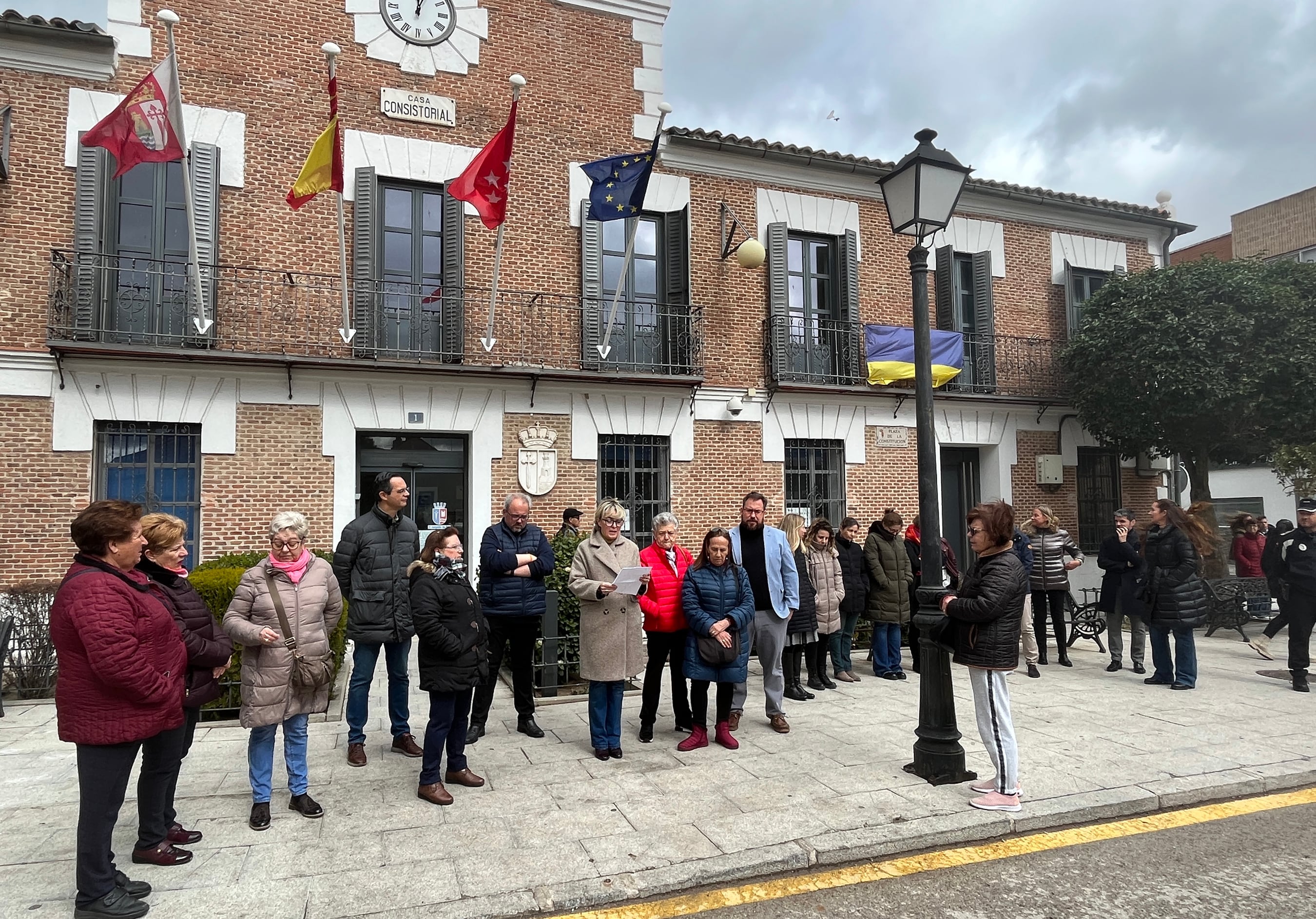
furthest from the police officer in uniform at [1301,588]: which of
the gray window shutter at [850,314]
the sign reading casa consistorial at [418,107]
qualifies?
the sign reading casa consistorial at [418,107]

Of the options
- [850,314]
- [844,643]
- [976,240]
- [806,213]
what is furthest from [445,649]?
[976,240]

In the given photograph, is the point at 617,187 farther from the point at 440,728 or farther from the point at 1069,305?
the point at 1069,305

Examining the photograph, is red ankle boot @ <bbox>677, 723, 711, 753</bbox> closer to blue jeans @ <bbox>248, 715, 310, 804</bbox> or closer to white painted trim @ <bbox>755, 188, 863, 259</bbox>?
blue jeans @ <bbox>248, 715, 310, 804</bbox>

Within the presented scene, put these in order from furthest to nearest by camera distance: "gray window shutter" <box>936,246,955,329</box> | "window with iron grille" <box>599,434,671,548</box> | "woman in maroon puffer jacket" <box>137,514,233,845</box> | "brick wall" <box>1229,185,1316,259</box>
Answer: "brick wall" <box>1229,185,1316,259</box>
"gray window shutter" <box>936,246,955,329</box>
"window with iron grille" <box>599,434,671,548</box>
"woman in maroon puffer jacket" <box>137,514,233,845</box>

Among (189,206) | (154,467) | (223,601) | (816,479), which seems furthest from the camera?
(816,479)

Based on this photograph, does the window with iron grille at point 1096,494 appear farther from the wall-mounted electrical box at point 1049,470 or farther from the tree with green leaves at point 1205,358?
the tree with green leaves at point 1205,358

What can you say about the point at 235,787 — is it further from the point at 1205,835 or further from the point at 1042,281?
the point at 1042,281

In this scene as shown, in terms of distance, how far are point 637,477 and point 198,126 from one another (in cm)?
738

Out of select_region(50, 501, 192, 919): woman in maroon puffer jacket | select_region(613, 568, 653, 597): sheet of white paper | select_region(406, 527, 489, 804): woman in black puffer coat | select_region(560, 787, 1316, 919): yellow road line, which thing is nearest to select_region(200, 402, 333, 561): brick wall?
select_region(406, 527, 489, 804): woman in black puffer coat

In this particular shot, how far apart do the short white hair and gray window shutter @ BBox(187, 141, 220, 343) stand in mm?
6286

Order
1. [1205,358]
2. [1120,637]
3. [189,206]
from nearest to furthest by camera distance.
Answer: [1120,637], [189,206], [1205,358]

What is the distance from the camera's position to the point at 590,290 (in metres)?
11.6

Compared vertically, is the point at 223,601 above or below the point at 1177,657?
above

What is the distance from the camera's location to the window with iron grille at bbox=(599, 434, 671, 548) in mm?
11664
